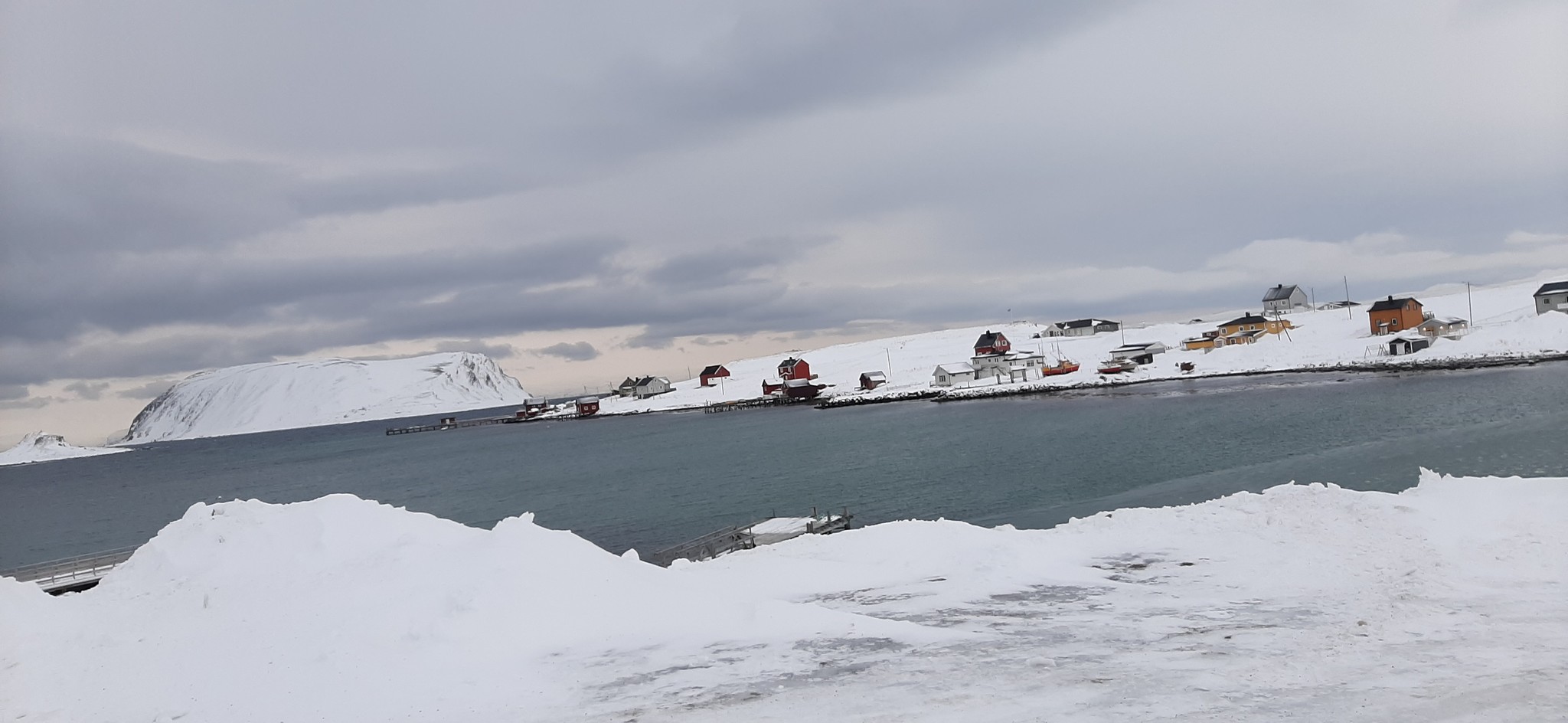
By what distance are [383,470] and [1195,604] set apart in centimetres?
8985

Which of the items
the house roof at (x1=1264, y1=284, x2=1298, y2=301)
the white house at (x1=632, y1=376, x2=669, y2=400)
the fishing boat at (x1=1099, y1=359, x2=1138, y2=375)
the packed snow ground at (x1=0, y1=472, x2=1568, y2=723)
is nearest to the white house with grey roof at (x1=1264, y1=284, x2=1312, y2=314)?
the house roof at (x1=1264, y1=284, x2=1298, y2=301)

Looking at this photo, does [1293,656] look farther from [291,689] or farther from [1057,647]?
[291,689]

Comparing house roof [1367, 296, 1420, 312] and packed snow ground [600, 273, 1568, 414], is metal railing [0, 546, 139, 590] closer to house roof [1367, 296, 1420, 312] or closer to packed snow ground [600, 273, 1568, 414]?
packed snow ground [600, 273, 1568, 414]

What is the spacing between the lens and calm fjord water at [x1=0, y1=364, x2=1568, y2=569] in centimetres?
3441

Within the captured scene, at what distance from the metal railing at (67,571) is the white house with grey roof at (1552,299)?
398ft

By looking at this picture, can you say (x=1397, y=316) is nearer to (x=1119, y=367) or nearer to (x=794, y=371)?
(x=1119, y=367)

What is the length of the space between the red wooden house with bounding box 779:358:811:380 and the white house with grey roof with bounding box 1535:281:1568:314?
98.0m

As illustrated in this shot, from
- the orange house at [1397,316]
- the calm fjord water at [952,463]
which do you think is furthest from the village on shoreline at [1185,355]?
the calm fjord water at [952,463]

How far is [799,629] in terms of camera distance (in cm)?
1241

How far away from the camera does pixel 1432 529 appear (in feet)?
53.7

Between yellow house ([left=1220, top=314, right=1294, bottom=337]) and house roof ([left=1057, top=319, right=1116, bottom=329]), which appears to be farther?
house roof ([left=1057, top=319, right=1116, bottom=329])

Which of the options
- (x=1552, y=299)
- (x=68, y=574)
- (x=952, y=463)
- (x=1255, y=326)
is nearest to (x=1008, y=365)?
(x=1255, y=326)

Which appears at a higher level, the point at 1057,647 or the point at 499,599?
the point at 499,599

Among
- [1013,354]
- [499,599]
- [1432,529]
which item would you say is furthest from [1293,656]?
[1013,354]
